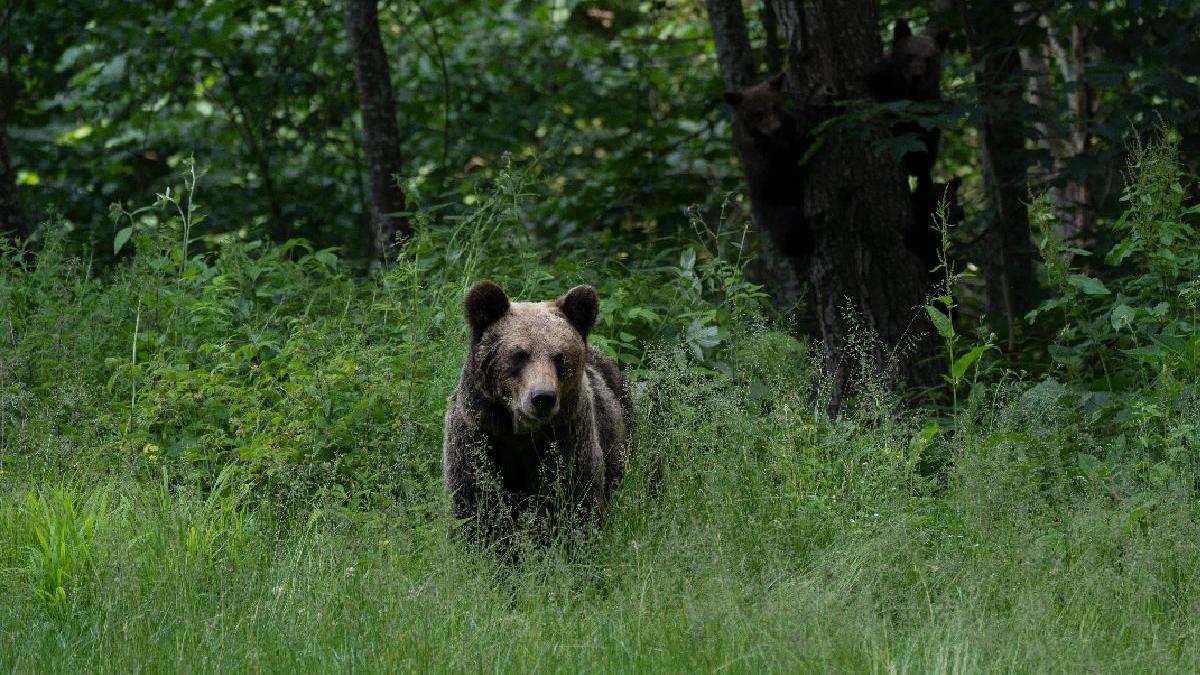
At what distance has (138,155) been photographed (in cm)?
1233

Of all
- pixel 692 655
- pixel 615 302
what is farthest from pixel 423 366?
pixel 692 655

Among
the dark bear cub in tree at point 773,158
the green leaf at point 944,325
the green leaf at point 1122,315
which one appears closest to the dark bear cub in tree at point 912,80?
the dark bear cub in tree at point 773,158

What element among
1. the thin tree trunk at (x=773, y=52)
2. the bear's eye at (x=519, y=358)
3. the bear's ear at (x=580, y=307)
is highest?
the thin tree trunk at (x=773, y=52)

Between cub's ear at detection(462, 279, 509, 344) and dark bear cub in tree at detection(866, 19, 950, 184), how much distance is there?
3361 millimetres

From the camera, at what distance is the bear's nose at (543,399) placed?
189 inches

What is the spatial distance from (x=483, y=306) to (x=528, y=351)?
A: 0.31m

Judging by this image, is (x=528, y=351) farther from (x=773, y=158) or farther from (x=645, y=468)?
(x=773, y=158)

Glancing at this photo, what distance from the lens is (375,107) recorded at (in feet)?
32.5

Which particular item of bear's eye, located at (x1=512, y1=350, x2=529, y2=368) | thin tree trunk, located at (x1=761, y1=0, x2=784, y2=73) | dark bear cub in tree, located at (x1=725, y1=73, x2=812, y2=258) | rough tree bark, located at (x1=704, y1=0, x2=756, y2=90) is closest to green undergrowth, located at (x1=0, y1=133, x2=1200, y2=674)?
bear's eye, located at (x1=512, y1=350, x2=529, y2=368)

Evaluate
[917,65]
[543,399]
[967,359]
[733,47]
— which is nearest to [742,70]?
[733,47]

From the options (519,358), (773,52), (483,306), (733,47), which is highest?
(733,47)

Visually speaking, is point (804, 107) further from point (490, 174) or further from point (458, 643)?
point (490, 174)

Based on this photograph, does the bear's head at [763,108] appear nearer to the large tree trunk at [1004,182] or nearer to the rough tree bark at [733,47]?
the rough tree bark at [733,47]

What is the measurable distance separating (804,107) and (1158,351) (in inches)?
107
